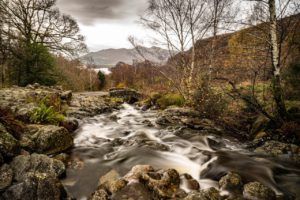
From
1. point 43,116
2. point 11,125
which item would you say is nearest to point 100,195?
point 11,125

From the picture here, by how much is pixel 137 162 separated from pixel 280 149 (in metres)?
4.15

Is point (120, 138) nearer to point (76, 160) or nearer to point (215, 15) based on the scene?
point (76, 160)

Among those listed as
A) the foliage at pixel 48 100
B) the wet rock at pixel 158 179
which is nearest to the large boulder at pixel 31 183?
the wet rock at pixel 158 179

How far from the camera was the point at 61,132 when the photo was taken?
6820mm

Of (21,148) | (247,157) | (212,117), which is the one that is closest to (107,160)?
(21,148)

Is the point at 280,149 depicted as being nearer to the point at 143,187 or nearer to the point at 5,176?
the point at 143,187

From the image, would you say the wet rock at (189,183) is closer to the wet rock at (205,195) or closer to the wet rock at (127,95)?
the wet rock at (205,195)

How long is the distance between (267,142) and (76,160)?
5.73 metres

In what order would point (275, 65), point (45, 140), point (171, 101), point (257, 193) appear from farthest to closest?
point (171, 101) < point (275, 65) < point (45, 140) < point (257, 193)

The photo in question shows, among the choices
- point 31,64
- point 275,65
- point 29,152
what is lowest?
point 29,152

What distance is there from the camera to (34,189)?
151 inches

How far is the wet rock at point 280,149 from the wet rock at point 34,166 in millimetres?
5534

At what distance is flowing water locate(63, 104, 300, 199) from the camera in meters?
5.23

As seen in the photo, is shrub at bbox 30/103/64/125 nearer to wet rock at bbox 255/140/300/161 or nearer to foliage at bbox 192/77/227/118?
foliage at bbox 192/77/227/118
